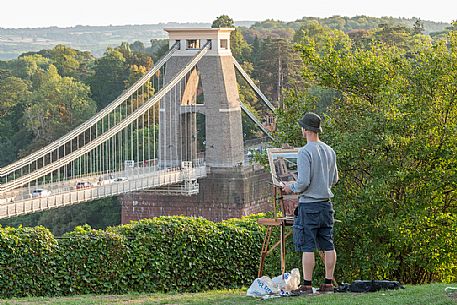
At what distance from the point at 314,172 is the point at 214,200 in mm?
29788

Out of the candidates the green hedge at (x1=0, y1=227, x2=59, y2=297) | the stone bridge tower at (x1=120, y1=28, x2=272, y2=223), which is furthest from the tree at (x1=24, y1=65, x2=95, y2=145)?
the green hedge at (x1=0, y1=227, x2=59, y2=297)

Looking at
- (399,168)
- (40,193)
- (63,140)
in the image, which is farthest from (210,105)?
(399,168)

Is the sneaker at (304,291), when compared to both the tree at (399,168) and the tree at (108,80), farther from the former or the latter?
the tree at (108,80)

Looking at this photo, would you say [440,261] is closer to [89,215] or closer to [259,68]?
[89,215]

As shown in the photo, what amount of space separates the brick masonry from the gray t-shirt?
2860cm

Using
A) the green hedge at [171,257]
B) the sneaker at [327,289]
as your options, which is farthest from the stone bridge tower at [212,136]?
the sneaker at [327,289]

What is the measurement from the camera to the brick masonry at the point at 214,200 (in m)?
37.7

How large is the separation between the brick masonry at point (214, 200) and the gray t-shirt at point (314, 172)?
2860 cm

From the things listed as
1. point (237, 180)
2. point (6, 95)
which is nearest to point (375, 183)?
A: point (237, 180)

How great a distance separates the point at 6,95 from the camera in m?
58.6

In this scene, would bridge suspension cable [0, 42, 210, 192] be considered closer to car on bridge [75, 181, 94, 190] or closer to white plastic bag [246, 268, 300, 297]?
car on bridge [75, 181, 94, 190]

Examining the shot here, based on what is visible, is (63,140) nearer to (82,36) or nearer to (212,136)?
(212,136)

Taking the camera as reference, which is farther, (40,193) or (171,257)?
(40,193)

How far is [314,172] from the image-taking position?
8.71m
